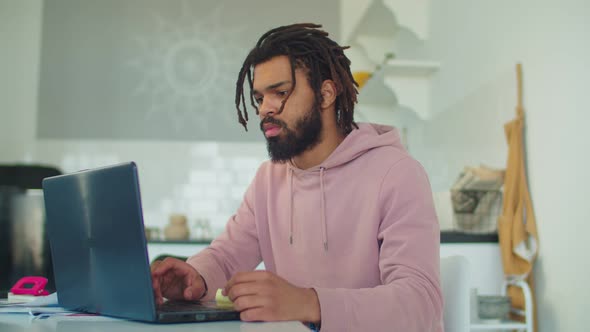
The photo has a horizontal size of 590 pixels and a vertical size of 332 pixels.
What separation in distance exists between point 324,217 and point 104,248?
511 millimetres

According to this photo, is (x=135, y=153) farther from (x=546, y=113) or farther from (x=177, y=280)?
(x=177, y=280)

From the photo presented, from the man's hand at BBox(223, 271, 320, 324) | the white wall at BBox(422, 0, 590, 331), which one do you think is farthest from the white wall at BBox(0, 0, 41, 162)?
the man's hand at BBox(223, 271, 320, 324)

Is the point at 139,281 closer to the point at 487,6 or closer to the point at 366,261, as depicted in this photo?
the point at 366,261

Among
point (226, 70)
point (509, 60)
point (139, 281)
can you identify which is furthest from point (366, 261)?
point (226, 70)

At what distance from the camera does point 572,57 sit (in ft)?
6.21

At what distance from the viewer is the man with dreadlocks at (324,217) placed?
0.91 metres

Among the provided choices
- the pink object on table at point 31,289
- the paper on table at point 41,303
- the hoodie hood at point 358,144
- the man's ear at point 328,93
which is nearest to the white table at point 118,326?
the paper on table at point 41,303

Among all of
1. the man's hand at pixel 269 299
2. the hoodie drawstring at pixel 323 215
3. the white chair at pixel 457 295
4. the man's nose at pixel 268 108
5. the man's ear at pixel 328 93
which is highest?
the man's ear at pixel 328 93

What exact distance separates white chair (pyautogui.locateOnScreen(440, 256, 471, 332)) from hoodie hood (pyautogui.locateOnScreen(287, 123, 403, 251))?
25 cm

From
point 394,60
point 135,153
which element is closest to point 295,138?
point 394,60

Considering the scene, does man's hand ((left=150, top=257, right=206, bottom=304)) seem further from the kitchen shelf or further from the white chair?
the kitchen shelf

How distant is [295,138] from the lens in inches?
50.9

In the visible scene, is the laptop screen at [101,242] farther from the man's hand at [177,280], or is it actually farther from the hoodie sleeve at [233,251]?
the hoodie sleeve at [233,251]

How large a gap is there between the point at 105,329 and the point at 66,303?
0.79 feet
